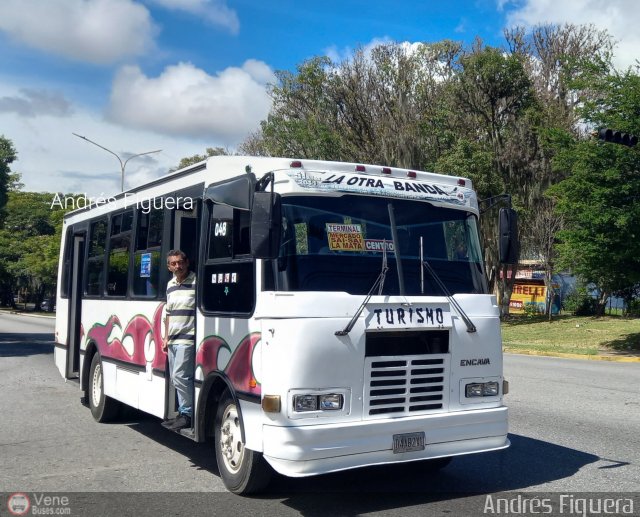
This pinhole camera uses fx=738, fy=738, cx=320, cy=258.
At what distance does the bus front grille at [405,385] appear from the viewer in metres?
6.02

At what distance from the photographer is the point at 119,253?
9555 mm

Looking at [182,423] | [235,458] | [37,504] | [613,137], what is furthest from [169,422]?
[613,137]

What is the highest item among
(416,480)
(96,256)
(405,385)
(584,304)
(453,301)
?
(96,256)

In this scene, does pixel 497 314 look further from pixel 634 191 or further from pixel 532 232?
pixel 532 232

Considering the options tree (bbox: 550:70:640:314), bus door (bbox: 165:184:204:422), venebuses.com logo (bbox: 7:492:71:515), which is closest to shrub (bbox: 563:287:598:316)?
tree (bbox: 550:70:640:314)

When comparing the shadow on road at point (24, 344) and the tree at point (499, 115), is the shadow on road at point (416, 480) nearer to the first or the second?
the shadow on road at point (24, 344)

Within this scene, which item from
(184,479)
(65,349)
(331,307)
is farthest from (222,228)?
(65,349)

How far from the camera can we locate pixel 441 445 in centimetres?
620

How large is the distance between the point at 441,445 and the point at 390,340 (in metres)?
0.98

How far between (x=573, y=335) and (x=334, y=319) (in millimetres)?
24904

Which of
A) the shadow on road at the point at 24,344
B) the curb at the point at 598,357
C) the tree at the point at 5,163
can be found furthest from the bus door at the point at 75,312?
the tree at the point at 5,163

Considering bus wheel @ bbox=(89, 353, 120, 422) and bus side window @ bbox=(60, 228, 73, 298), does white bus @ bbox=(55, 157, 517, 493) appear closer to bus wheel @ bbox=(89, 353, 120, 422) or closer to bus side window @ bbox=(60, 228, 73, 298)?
bus wheel @ bbox=(89, 353, 120, 422)

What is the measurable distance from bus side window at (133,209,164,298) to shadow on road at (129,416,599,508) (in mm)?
Answer: 1929

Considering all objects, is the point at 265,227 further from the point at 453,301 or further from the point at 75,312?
the point at 75,312
